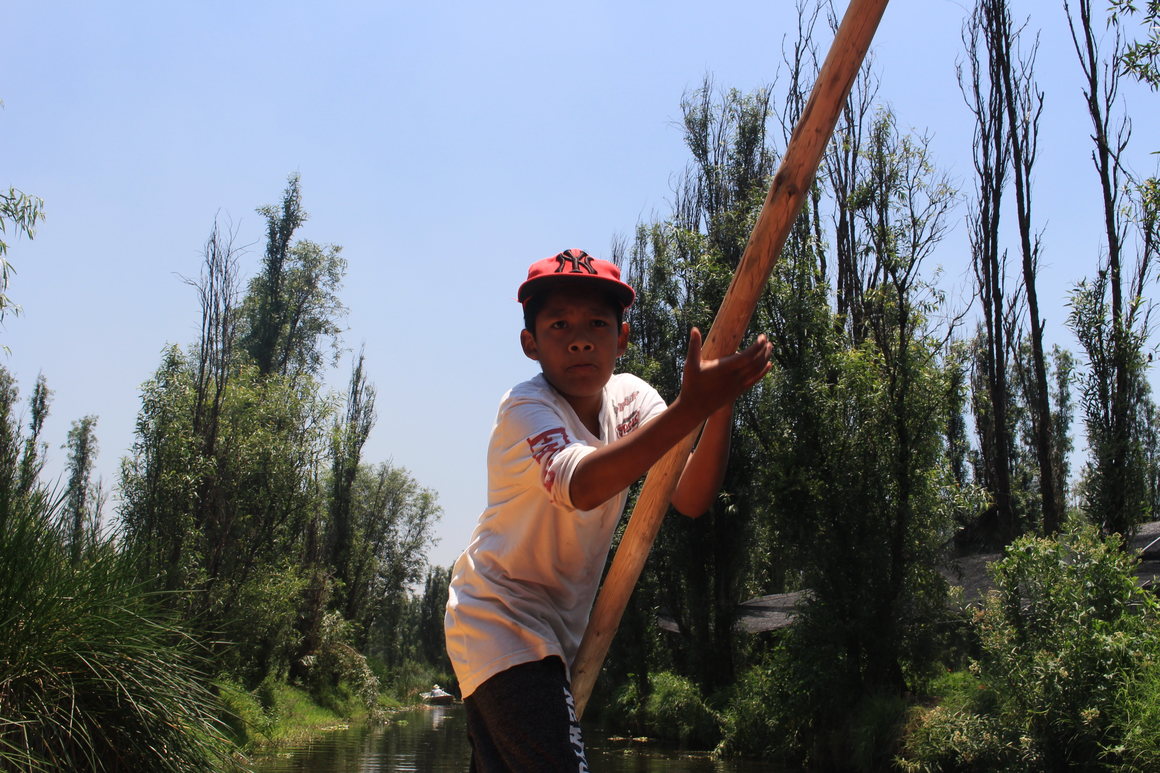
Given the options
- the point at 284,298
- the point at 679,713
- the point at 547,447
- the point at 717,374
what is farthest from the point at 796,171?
the point at 284,298

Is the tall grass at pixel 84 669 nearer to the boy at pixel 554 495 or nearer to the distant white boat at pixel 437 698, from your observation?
the boy at pixel 554 495

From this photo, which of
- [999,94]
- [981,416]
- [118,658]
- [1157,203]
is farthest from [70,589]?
[981,416]

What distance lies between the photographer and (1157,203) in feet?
26.0

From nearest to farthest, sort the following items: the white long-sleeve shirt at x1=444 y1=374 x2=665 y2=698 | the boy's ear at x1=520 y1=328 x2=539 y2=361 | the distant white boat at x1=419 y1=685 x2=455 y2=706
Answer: the white long-sleeve shirt at x1=444 y1=374 x2=665 y2=698 → the boy's ear at x1=520 y1=328 x2=539 y2=361 → the distant white boat at x1=419 y1=685 x2=455 y2=706

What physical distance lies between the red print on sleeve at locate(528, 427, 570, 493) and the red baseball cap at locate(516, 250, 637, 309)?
1.19 ft

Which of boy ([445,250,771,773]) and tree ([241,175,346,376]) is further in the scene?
tree ([241,175,346,376])

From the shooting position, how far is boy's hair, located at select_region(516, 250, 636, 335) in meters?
2.17

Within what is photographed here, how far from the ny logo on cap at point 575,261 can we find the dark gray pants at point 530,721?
841 millimetres

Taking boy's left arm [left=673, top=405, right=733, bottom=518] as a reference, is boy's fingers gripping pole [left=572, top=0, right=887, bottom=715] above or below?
above

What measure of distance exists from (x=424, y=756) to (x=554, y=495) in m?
16.3

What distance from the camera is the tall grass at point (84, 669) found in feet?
16.9

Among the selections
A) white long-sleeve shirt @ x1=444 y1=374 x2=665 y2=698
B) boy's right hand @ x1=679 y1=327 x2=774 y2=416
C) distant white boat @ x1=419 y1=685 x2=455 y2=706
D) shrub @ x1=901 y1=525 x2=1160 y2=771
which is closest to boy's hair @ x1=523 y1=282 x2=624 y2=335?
white long-sleeve shirt @ x1=444 y1=374 x2=665 y2=698

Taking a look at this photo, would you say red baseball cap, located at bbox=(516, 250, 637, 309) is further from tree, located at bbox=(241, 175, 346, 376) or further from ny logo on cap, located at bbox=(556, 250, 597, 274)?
tree, located at bbox=(241, 175, 346, 376)

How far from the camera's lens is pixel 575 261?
86.4 inches
